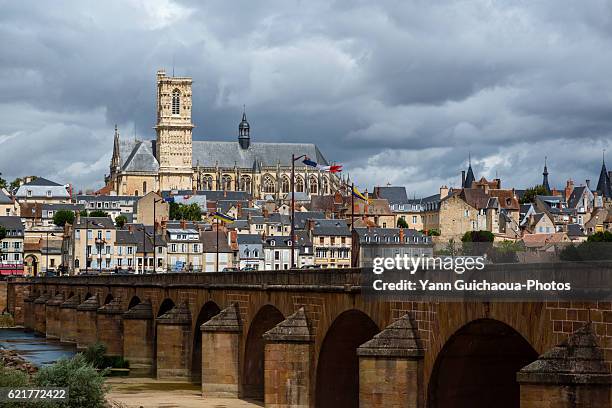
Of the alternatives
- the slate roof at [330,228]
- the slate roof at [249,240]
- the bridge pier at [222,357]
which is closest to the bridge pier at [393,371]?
the bridge pier at [222,357]

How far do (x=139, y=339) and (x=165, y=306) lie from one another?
256 cm

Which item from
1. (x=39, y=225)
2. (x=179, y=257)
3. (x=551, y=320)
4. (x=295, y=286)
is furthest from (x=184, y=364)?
(x=39, y=225)

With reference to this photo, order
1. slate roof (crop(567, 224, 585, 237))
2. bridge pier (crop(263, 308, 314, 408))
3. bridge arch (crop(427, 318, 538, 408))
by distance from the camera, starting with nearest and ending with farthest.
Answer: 1. bridge arch (crop(427, 318, 538, 408))
2. bridge pier (crop(263, 308, 314, 408))
3. slate roof (crop(567, 224, 585, 237))

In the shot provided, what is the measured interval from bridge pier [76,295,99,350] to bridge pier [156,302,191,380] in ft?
72.0

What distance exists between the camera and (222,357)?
51.7 m

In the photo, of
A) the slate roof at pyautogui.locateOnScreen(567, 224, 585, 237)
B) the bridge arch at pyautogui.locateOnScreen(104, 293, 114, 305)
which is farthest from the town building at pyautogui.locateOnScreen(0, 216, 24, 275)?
the bridge arch at pyautogui.locateOnScreen(104, 293, 114, 305)

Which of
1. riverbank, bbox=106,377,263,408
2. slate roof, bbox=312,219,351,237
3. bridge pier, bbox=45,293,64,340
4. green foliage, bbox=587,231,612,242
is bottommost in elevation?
riverbank, bbox=106,377,263,408

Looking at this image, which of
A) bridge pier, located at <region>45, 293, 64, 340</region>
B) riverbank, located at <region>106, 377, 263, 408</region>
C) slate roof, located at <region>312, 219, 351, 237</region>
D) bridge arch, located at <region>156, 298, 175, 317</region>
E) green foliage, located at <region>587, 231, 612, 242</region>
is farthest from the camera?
slate roof, located at <region>312, 219, 351, 237</region>

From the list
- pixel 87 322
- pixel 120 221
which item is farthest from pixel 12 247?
pixel 87 322

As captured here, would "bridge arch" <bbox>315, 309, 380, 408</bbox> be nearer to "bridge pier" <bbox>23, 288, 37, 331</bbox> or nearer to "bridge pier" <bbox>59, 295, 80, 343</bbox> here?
"bridge pier" <bbox>59, 295, 80, 343</bbox>

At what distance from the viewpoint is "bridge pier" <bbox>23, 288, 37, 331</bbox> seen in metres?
111

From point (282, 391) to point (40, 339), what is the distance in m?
58.5

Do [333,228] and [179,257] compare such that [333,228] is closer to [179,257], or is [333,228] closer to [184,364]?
[179,257]

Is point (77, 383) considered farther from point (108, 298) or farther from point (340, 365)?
point (108, 298)
